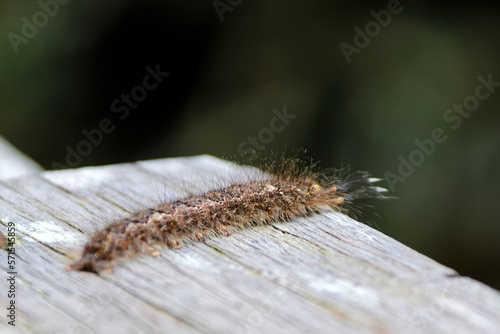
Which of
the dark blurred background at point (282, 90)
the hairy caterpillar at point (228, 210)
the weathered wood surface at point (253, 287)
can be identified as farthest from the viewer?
the dark blurred background at point (282, 90)

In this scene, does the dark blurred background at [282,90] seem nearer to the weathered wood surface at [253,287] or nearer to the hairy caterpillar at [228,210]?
the hairy caterpillar at [228,210]

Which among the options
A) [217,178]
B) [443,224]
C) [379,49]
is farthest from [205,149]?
[217,178]

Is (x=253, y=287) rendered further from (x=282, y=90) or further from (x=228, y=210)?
(x=282, y=90)

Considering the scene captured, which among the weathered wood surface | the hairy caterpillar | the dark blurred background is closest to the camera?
the weathered wood surface

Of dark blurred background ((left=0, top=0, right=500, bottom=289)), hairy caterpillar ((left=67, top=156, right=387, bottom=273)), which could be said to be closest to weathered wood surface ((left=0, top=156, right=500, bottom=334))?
hairy caterpillar ((left=67, top=156, right=387, bottom=273))

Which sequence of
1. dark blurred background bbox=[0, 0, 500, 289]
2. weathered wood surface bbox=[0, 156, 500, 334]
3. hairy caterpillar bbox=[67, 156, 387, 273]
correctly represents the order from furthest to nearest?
dark blurred background bbox=[0, 0, 500, 289]
hairy caterpillar bbox=[67, 156, 387, 273]
weathered wood surface bbox=[0, 156, 500, 334]

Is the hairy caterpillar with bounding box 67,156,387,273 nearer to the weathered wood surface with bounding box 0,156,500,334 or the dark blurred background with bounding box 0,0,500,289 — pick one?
the weathered wood surface with bounding box 0,156,500,334

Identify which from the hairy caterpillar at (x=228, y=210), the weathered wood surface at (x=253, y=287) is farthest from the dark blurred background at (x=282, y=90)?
the weathered wood surface at (x=253, y=287)
